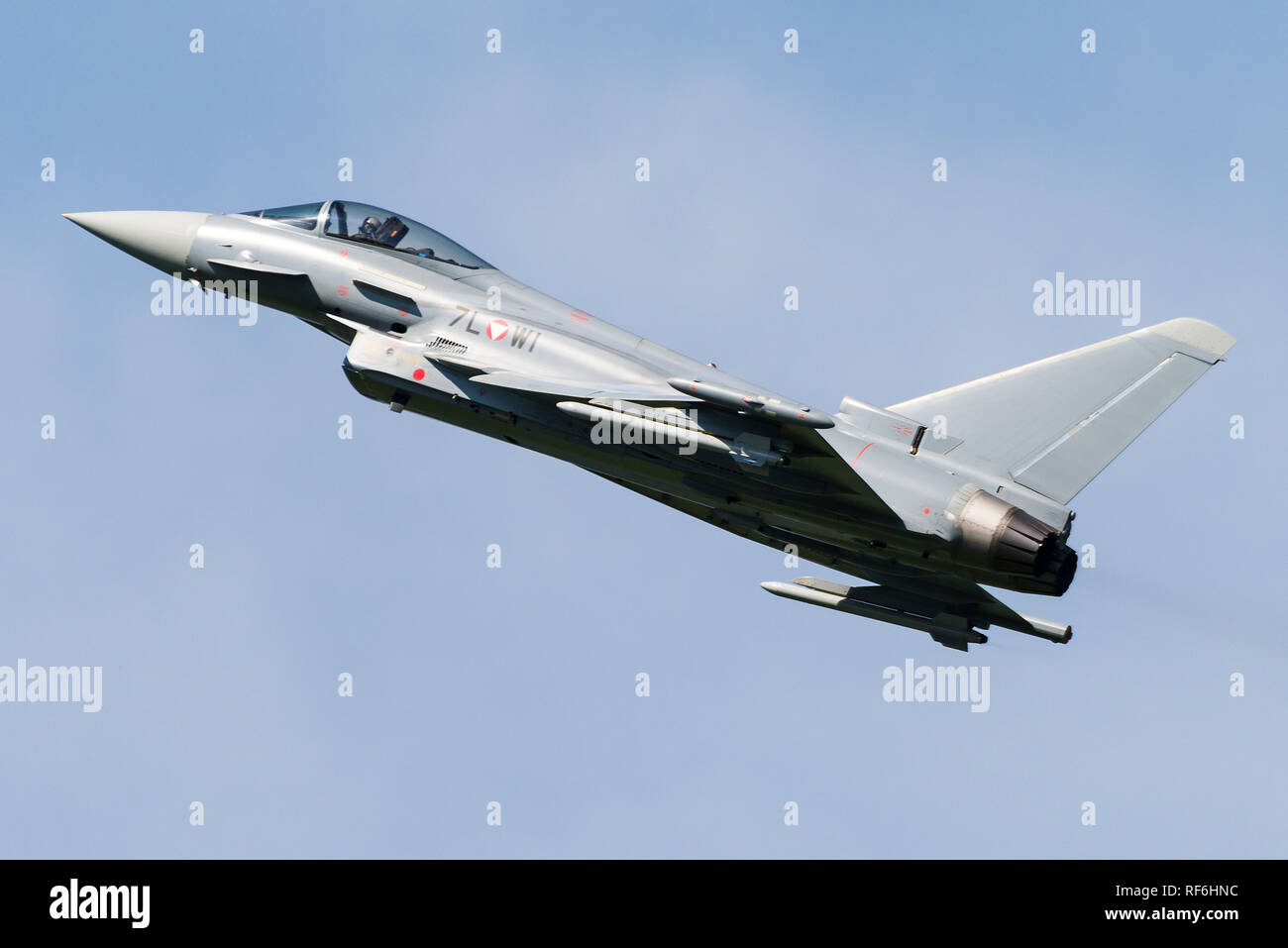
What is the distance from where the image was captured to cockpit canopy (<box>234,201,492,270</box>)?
66.3 feet

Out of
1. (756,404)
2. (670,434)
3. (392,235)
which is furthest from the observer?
(392,235)

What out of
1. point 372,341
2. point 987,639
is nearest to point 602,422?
point 372,341

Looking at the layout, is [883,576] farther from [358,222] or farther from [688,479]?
[358,222]

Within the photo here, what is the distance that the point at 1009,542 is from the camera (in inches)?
676

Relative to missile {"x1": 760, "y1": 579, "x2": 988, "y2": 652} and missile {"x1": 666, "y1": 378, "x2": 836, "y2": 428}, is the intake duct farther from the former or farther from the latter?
missile {"x1": 666, "y1": 378, "x2": 836, "y2": 428}

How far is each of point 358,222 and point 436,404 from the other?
321cm

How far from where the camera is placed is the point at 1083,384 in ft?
62.2

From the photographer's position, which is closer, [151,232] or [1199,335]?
[1199,335]

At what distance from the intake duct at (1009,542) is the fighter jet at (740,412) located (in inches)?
1.0

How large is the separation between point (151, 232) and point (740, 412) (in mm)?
8987

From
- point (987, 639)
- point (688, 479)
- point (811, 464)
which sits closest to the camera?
point (811, 464)
